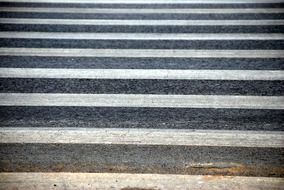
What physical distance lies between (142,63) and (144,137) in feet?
6.75

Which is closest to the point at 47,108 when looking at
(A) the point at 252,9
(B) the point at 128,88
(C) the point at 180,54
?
(B) the point at 128,88

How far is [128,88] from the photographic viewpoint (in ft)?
22.0

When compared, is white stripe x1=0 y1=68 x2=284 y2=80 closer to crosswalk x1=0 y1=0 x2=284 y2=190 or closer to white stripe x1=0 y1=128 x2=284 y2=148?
crosswalk x1=0 y1=0 x2=284 y2=190

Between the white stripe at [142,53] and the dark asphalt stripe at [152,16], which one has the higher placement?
the dark asphalt stripe at [152,16]

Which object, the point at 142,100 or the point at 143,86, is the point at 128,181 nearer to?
the point at 142,100

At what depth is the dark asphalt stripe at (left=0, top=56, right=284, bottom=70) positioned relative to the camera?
7.25m

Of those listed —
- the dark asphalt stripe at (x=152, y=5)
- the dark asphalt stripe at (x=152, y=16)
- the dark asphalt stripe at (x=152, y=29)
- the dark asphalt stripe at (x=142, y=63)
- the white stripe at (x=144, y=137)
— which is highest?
the dark asphalt stripe at (x=152, y=5)

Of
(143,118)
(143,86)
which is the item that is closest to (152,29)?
(143,86)

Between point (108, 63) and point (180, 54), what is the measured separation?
1.11 m

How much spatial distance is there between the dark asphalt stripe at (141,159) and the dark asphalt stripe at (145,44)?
2.87 metres

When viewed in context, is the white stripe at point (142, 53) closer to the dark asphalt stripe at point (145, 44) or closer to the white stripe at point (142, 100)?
the dark asphalt stripe at point (145, 44)

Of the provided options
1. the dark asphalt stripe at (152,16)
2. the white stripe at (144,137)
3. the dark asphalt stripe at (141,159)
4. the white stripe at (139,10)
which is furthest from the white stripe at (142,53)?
the dark asphalt stripe at (141,159)

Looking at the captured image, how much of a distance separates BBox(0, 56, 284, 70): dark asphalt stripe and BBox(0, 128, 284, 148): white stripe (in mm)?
1781

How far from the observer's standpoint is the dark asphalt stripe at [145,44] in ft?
25.9
